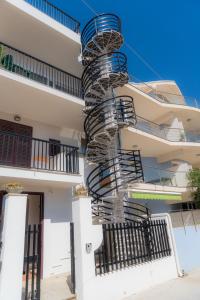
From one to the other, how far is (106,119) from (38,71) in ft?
17.1

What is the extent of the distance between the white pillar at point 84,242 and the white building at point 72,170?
3cm

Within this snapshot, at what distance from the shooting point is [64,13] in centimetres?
1407

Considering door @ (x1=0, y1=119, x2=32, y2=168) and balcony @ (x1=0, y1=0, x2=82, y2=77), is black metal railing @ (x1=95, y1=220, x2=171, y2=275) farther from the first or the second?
balcony @ (x1=0, y1=0, x2=82, y2=77)

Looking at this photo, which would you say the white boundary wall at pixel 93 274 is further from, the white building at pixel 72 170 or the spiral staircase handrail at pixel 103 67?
the spiral staircase handrail at pixel 103 67

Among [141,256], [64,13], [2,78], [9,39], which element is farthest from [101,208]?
[64,13]

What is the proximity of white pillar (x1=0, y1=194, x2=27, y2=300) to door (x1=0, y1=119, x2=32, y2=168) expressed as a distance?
488 centimetres

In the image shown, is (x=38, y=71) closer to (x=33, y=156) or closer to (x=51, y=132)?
(x=51, y=132)

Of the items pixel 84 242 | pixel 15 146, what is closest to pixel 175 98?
pixel 15 146

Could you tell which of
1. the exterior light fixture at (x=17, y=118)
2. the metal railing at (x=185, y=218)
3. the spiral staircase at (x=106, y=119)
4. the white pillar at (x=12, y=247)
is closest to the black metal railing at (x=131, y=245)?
the spiral staircase at (x=106, y=119)

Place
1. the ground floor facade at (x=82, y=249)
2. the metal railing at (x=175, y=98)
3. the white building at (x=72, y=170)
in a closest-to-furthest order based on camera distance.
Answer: the ground floor facade at (x=82, y=249) → the white building at (x=72, y=170) → the metal railing at (x=175, y=98)

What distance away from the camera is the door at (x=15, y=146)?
10.1 metres

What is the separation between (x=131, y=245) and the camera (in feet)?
25.2

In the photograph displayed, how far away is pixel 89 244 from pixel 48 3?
14.1m

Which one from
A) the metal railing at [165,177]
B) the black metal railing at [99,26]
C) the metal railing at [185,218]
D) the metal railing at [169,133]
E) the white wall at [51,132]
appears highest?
the black metal railing at [99,26]
